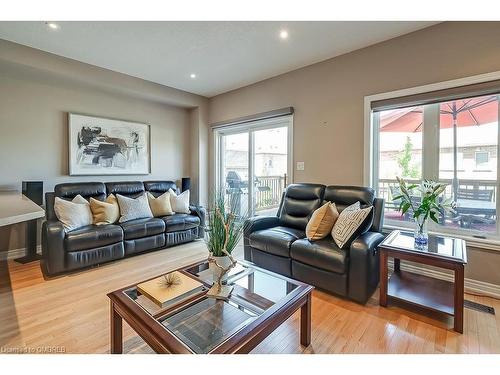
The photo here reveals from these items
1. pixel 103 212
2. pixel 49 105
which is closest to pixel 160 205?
pixel 103 212

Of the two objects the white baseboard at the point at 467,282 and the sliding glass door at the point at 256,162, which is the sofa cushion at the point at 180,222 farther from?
the white baseboard at the point at 467,282

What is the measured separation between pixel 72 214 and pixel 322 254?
2.88 metres

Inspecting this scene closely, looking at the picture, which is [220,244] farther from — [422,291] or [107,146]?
[107,146]

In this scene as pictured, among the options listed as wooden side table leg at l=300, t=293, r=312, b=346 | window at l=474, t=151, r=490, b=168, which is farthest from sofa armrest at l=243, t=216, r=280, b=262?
window at l=474, t=151, r=490, b=168

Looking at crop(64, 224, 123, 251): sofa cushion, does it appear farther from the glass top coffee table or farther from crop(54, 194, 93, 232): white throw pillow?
the glass top coffee table

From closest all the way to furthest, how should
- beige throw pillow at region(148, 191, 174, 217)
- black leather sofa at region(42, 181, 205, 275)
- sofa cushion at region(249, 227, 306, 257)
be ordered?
sofa cushion at region(249, 227, 306, 257)
black leather sofa at region(42, 181, 205, 275)
beige throw pillow at region(148, 191, 174, 217)

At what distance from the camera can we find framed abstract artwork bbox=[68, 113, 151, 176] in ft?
12.3

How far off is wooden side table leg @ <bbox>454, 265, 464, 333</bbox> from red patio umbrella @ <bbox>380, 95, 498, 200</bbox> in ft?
3.76

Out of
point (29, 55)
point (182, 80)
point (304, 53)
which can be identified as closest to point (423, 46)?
point (304, 53)

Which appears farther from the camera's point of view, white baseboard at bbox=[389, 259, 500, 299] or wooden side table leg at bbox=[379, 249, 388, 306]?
white baseboard at bbox=[389, 259, 500, 299]

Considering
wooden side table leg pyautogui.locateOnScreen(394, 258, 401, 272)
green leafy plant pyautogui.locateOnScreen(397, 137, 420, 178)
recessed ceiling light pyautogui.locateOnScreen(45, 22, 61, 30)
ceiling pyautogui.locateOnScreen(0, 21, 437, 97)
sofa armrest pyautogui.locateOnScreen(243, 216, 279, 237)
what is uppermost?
ceiling pyautogui.locateOnScreen(0, 21, 437, 97)

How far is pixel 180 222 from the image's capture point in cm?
374

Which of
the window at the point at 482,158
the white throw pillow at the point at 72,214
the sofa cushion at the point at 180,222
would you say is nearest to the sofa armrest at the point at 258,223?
the sofa cushion at the point at 180,222
